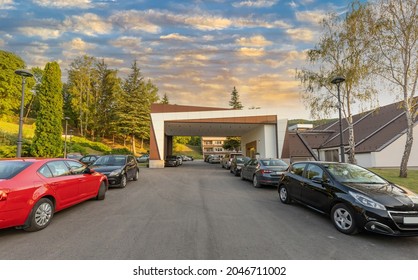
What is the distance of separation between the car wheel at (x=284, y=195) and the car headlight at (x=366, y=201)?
9.00 ft

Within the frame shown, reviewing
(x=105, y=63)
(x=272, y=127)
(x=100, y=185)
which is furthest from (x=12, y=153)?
(x=105, y=63)

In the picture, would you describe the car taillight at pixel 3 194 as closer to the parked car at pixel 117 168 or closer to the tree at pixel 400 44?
the parked car at pixel 117 168

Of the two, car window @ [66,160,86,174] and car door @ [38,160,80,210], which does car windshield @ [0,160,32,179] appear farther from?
car window @ [66,160,86,174]

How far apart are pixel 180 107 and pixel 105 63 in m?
37.3

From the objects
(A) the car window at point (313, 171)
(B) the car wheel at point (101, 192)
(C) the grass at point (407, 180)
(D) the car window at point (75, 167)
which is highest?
(D) the car window at point (75, 167)

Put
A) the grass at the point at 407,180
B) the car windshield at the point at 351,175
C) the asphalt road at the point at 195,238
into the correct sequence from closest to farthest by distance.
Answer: the asphalt road at the point at 195,238 < the car windshield at the point at 351,175 < the grass at the point at 407,180

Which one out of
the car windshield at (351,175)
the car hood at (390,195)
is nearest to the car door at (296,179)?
the car windshield at (351,175)

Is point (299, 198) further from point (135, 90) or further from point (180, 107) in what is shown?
point (135, 90)

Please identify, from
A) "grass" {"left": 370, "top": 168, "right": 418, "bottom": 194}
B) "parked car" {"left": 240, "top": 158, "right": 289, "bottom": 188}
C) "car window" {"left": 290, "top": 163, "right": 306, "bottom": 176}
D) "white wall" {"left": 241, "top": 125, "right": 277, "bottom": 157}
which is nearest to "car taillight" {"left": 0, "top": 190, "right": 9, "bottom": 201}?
"car window" {"left": 290, "top": 163, "right": 306, "bottom": 176}

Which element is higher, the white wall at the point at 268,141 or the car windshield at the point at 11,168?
the white wall at the point at 268,141

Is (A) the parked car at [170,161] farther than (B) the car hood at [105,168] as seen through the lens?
Yes

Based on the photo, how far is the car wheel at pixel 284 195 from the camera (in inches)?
287

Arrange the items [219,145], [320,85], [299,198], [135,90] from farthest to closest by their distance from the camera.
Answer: [219,145] < [135,90] < [320,85] < [299,198]

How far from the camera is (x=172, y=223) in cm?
519
